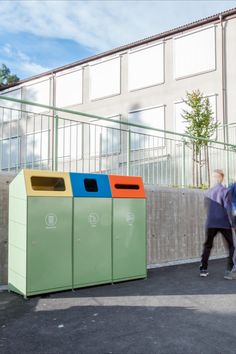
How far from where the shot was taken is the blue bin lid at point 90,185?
18.2 ft

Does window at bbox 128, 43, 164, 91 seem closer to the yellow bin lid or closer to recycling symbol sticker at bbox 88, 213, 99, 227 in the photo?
the yellow bin lid

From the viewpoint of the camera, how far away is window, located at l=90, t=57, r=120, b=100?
2005cm

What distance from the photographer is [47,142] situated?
268 inches

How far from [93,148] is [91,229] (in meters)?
2.54

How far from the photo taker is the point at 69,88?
21953 mm

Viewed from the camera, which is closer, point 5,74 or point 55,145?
point 55,145

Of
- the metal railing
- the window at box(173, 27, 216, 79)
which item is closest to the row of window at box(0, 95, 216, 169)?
the metal railing

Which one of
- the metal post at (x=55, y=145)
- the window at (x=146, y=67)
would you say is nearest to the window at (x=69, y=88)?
the window at (x=146, y=67)

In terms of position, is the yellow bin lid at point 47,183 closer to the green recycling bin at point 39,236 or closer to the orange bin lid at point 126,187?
the green recycling bin at point 39,236

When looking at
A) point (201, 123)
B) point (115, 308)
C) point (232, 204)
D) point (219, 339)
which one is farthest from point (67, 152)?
point (201, 123)

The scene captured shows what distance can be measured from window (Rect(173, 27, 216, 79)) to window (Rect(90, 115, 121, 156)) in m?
10.4

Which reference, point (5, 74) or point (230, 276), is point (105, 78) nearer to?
point (230, 276)

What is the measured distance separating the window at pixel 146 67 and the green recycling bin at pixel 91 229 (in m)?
13.6

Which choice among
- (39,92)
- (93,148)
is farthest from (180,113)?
(93,148)
